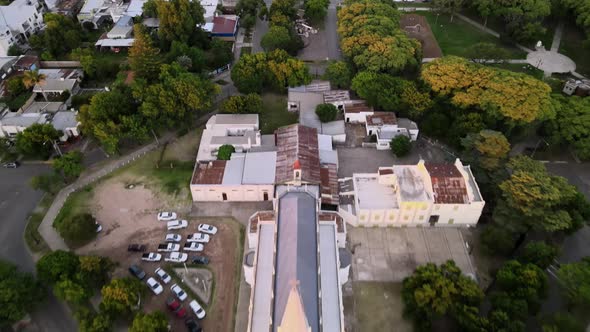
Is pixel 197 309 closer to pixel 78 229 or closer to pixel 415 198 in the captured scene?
pixel 78 229

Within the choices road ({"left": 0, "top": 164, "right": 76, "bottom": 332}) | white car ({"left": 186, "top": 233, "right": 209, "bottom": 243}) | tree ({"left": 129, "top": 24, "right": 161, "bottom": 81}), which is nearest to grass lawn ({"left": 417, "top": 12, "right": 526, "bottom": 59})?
tree ({"left": 129, "top": 24, "right": 161, "bottom": 81})

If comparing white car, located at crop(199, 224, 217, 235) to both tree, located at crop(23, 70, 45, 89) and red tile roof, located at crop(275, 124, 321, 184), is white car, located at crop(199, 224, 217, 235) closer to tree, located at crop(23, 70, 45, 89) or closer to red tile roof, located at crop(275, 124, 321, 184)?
red tile roof, located at crop(275, 124, 321, 184)

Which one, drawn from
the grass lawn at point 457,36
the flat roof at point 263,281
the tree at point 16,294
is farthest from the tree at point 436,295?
the grass lawn at point 457,36

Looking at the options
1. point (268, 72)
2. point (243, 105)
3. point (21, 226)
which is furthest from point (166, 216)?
point (268, 72)

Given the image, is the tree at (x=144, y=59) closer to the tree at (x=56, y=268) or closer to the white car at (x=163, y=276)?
the tree at (x=56, y=268)

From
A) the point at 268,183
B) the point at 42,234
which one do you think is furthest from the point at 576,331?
the point at 42,234

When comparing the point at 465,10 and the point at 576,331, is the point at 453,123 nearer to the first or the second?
the point at 576,331
